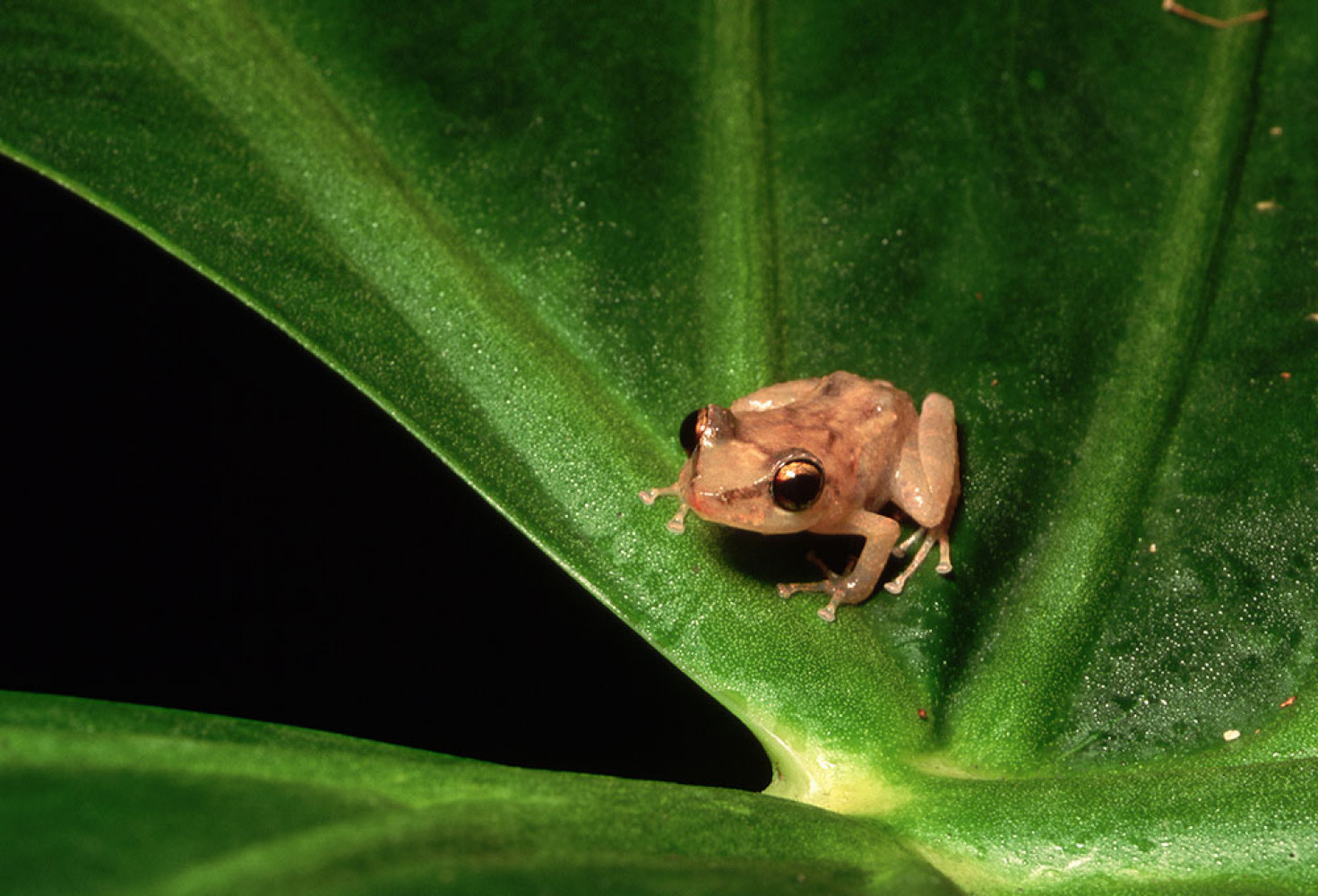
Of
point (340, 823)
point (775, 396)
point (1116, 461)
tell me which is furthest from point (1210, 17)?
point (340, 823)

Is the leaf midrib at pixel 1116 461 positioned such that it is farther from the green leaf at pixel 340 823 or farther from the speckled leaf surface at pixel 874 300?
the green leaf at pixel 340 823

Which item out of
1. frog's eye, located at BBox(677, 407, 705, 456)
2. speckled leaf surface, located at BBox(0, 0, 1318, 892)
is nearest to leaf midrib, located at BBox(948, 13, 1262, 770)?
speckled leaf surface, located at BBox(0, 0, 1318, 892)

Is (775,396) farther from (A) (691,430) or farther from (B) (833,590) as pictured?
(B) (833,590)

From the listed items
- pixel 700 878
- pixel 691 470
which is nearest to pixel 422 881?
pixel 700 878

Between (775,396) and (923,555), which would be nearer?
(923,555)

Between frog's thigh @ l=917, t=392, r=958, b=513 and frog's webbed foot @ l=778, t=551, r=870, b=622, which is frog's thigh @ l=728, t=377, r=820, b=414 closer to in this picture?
frog's thigh @ l=917, t=392, r=958, b=513
